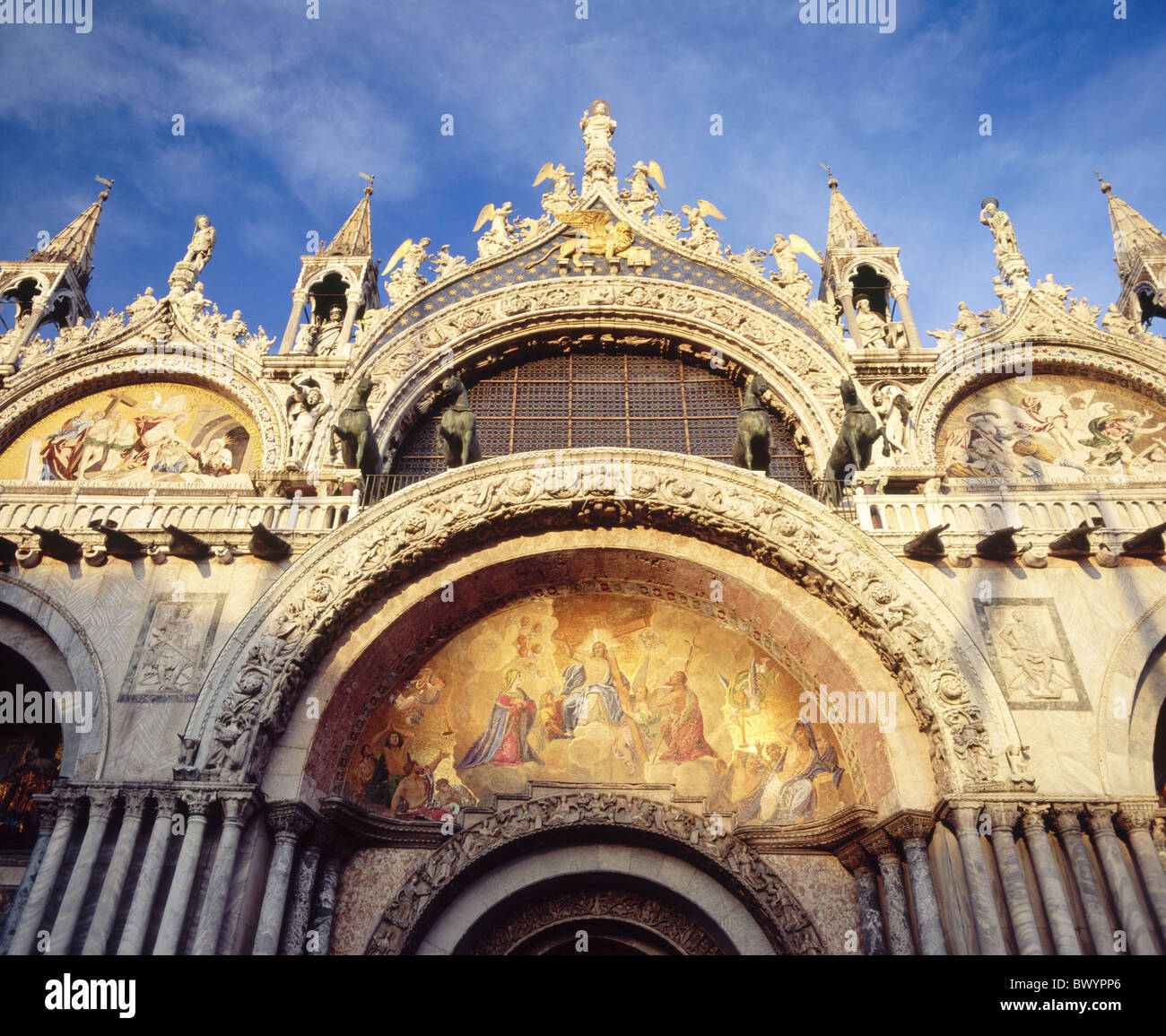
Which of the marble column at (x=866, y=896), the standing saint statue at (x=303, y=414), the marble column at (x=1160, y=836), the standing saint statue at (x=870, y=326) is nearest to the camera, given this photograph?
the marble column at (x=1160, y=836)

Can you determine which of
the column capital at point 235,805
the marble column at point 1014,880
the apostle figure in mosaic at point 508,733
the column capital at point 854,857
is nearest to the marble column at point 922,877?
the column capital at point 854,857

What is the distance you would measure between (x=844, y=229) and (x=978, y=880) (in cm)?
1276

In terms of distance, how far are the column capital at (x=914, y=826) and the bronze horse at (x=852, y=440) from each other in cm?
467

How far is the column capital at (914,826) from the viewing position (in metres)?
8.64

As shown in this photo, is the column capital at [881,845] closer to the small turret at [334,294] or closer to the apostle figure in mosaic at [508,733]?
the apostle figure in mosaic at [508,733]

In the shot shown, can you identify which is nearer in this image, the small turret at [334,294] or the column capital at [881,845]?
the column capital at [881,845]

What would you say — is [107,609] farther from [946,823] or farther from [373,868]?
[946,823]

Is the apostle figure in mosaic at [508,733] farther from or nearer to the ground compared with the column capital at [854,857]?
farther from the ground

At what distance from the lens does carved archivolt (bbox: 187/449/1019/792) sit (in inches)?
354

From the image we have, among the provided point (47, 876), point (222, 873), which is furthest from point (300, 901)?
point (47, 876)

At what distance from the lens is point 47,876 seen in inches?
328

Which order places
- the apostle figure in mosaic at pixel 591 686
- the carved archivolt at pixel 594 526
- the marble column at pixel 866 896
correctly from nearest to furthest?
the marble column at pixel 866 896, the carved archivolt at pixel 594 526, the apostle figure in mosaic at pixel 591 686

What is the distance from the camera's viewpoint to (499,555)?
10750 millimetres

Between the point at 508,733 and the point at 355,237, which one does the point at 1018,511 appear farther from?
the point at 355,237
